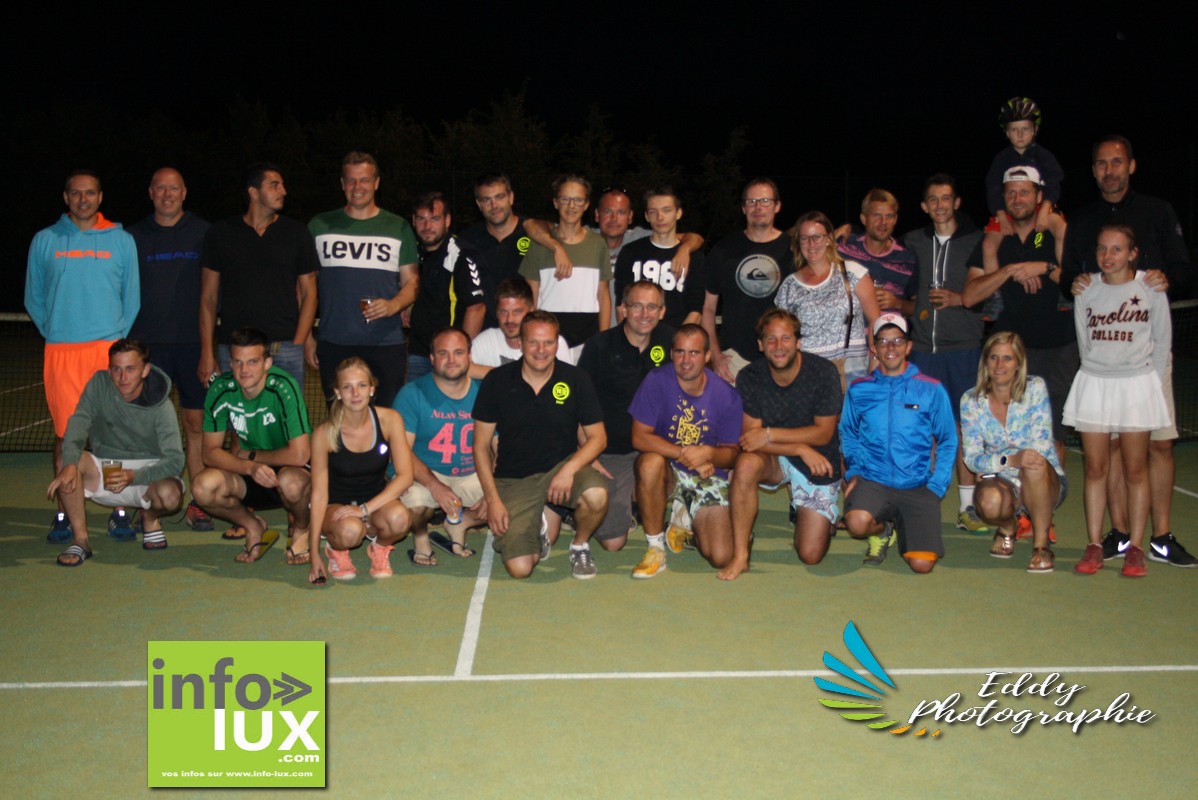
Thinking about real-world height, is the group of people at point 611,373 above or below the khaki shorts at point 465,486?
above

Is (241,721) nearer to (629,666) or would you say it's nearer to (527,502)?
(629,666)

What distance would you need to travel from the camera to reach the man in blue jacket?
7.11 metres

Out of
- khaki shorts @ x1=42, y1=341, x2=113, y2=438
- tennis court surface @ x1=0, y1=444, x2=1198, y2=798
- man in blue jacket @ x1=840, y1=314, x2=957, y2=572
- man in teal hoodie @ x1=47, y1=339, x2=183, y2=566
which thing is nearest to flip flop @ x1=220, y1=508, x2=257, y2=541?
tennis court surface @ x1=0, y1=444, x2=1198, y2=798

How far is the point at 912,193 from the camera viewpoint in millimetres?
25016

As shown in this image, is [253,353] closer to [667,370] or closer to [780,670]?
[667,370]

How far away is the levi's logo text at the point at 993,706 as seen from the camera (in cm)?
489

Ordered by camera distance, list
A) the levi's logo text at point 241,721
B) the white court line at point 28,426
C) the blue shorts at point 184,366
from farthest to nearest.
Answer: the white court line at point 28,426, the blue shorts at point 184,366, the levi's logo text at point 241,721

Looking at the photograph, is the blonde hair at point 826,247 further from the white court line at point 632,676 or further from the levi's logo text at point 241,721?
the levi's logo text at point 241,721

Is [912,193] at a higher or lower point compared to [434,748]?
higher

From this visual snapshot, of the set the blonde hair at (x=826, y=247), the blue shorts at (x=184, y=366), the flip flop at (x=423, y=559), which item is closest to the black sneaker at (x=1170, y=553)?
the blonde hair at (x=826, y=247)

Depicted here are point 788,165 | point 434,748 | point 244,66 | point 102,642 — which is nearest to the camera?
point 434,748

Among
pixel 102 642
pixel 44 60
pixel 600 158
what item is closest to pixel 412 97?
pixel 44 60

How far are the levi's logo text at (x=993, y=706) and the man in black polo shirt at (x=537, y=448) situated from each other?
2.17 meters

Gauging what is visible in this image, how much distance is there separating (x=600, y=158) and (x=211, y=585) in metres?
21.7
